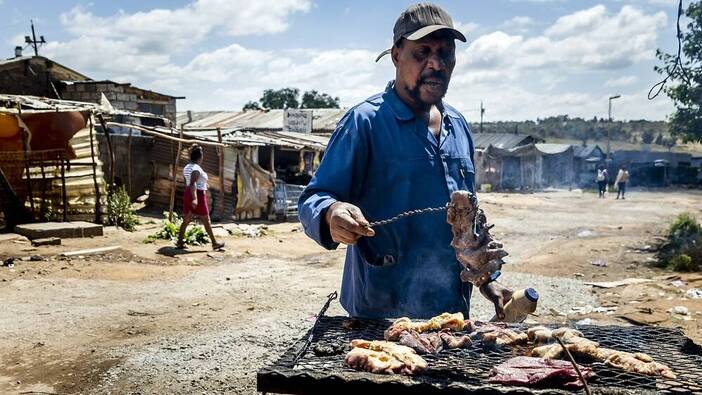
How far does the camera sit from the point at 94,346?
7047 mm

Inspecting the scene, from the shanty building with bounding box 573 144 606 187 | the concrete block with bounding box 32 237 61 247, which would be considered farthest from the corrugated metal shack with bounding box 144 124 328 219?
the shanty building with bounding box 573 144 606 187

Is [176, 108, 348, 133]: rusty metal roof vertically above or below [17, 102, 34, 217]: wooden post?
above

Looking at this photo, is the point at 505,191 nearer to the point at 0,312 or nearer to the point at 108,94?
the point at 108,94

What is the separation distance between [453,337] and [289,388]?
934 mm

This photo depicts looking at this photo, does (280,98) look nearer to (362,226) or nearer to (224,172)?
(224,172)

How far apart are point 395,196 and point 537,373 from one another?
1290 mm

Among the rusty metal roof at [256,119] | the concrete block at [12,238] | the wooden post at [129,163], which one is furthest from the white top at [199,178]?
the rusty metal roof at [256,119]

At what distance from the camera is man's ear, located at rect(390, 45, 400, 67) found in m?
3.47

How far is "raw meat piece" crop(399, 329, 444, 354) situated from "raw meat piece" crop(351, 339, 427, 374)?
53 mm

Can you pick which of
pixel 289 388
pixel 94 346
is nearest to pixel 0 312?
pixel 94 346

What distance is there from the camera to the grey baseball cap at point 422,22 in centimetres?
323

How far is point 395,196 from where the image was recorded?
333 cm

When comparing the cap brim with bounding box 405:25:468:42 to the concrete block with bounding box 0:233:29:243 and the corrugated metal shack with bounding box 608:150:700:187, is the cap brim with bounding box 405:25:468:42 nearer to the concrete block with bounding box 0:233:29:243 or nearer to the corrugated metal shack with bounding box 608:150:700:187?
the concrete block with bounding box 0:233:29:243

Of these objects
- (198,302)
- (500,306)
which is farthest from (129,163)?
(500,306)
